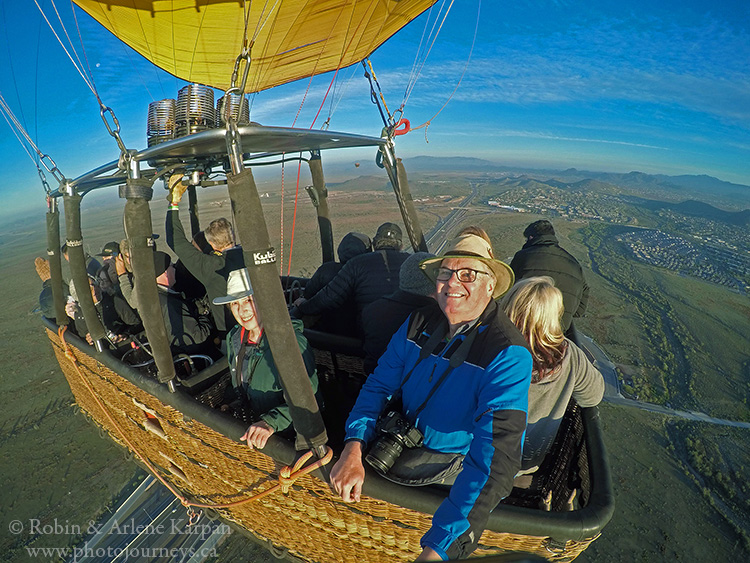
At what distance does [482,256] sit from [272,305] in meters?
0.94

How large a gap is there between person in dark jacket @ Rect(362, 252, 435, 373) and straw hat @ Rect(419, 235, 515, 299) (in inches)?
14.9

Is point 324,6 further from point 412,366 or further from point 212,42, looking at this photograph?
point 412,366

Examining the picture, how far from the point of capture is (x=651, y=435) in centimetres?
621

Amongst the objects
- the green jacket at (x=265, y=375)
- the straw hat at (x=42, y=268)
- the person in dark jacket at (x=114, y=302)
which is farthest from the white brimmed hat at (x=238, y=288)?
the straw hat at (x=42, y=268)

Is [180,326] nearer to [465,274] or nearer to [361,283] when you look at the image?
[361,283]

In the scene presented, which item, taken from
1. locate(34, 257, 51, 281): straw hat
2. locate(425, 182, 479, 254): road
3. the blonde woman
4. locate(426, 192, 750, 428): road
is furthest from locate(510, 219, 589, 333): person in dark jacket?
locate(425, 182, 479, 254): road

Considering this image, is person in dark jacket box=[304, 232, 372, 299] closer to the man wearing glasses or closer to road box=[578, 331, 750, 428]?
the man wearing glasses

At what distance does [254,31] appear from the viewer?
267 cm

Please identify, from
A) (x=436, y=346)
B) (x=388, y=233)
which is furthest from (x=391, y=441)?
(x=388, y=233)

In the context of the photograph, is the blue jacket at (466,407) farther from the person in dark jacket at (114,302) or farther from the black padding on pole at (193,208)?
the black padding on pole at (193,208)

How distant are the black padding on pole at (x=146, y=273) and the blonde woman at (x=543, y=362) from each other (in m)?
1.69

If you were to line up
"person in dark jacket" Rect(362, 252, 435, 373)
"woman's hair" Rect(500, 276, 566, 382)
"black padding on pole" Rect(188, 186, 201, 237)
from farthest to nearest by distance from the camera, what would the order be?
"black padding on pole" Rect(188, 186, 201, 237), "person in dark jacket" Rect(362, 252, 435, 373), "woman's hair" Rect(500, 276, 566, 382)

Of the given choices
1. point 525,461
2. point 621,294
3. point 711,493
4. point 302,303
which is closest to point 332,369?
point 302,303

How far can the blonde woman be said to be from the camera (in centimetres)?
165
